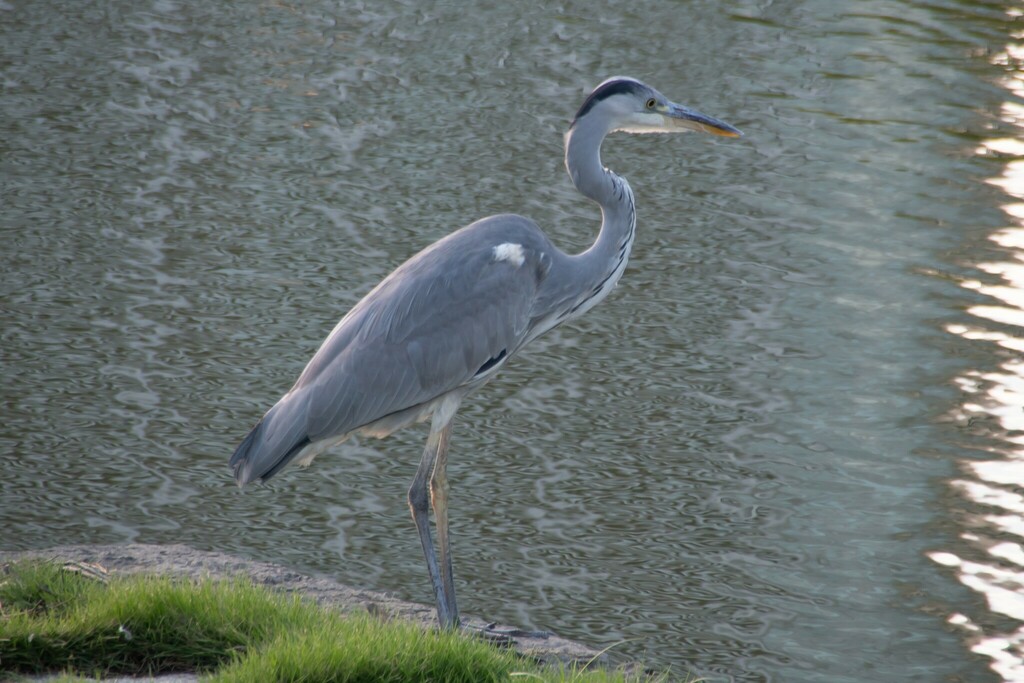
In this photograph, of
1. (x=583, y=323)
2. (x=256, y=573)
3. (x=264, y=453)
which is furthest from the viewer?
(x=583, y=323)

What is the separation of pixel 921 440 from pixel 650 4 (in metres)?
9.29

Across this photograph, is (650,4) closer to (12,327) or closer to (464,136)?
(464,136)

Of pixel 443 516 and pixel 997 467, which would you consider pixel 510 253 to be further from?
pixel 997 467

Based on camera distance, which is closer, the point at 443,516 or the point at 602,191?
the point at 443,516

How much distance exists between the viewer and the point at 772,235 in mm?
9094

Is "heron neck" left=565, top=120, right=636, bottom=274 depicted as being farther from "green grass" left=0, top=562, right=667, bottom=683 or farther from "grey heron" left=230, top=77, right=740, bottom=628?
"green grass" left=0, top=562, right=667, bottom=683

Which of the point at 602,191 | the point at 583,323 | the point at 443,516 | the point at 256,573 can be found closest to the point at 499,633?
the point at 443,516

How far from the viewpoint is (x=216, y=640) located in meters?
4.13

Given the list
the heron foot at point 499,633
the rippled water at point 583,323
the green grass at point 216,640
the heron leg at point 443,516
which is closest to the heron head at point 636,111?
the heron leg at point 443,516

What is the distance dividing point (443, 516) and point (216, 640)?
1092 millimetres

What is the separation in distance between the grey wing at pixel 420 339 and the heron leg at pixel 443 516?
0.22m

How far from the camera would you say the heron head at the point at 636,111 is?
533cm

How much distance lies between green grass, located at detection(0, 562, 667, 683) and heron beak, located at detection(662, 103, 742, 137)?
2332mm

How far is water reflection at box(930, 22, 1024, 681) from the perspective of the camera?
5195 millimetres
